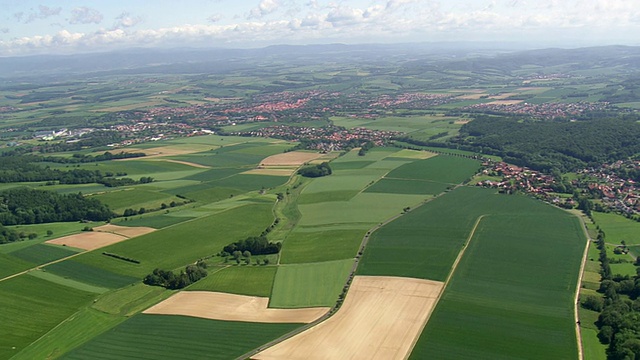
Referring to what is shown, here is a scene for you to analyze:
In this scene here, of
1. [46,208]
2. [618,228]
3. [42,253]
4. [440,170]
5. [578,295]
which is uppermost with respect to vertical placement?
[46,208]

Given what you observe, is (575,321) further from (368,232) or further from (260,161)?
(260,161)

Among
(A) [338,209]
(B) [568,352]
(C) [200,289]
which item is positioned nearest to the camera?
(B) [568,352]

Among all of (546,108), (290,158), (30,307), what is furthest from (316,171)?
(546,108)

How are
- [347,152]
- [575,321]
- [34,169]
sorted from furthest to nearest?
[347,152], [34,169], [575,321]

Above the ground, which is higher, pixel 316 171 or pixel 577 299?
pixel 316 171

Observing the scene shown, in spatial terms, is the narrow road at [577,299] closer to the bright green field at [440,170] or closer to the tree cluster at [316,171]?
the bright green field at [440,170]

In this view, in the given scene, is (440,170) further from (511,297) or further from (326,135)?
(511,297)

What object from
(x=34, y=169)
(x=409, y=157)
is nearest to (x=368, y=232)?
(x=409, y=157)
